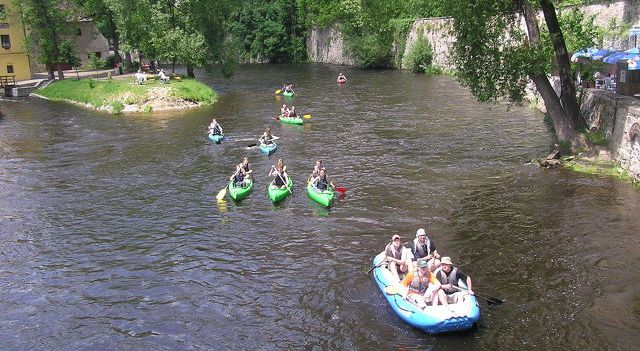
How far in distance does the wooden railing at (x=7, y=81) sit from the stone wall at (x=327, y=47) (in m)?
38.7

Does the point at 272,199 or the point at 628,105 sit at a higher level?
the point at 628,105

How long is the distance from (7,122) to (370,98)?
2568 centimetres

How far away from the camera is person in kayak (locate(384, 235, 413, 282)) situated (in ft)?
48.1

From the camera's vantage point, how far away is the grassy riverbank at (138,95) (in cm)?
4212

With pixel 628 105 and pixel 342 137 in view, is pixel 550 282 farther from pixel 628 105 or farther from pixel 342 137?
pixel 342 137

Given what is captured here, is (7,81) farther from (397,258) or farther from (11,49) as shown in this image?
(397,258)

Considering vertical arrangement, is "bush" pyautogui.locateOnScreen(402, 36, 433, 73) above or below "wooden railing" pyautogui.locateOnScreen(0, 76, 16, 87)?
above

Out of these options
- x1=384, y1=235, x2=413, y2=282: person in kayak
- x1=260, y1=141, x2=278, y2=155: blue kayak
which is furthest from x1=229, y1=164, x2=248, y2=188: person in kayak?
x1=384, y1=235, x2=413, y2=282: person in kayak

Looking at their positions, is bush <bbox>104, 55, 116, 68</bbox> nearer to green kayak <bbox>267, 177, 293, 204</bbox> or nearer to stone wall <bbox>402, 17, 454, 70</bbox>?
stone wall <bbox>402, 17, 454, 70</bbox>

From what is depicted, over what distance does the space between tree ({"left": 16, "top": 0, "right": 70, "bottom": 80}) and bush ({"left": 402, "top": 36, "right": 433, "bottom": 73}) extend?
110ft

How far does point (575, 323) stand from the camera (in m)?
12.7

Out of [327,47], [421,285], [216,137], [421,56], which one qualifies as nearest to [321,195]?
[421,285]

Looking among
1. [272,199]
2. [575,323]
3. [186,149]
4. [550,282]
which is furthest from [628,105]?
[186,149]

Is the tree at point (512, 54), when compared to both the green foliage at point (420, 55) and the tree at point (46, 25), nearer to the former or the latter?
the green foliage at point (420, 55)
